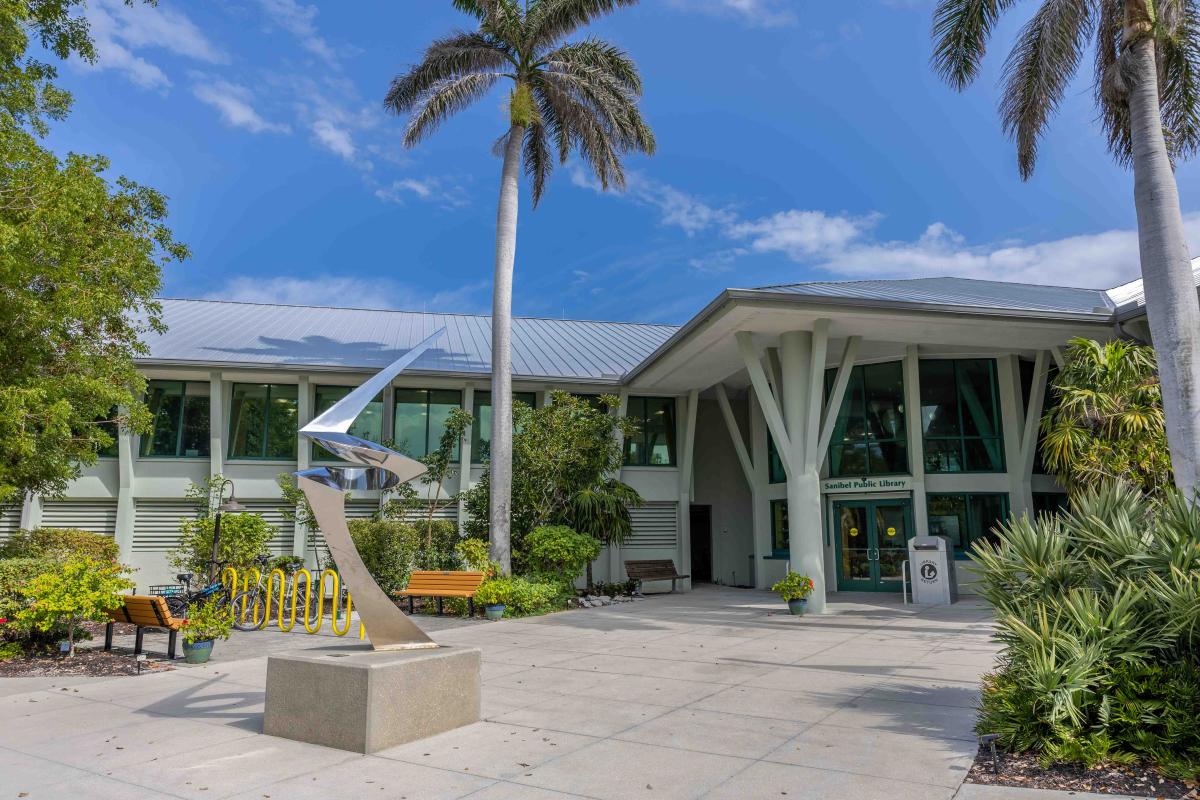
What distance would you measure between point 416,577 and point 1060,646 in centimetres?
1212

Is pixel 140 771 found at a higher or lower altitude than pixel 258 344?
lower

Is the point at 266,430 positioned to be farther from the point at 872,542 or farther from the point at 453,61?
the point at 872,542

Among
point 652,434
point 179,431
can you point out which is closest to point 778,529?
point 652,434

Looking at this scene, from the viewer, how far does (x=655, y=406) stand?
2319 cm

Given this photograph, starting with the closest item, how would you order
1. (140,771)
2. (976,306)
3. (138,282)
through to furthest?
(140,771), (138,282), (976,306)

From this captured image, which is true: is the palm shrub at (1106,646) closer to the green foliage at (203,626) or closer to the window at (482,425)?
the green foliage at (203,626)

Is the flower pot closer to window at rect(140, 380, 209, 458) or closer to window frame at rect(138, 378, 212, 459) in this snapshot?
window frame at rect(138, 378, 212, 459)

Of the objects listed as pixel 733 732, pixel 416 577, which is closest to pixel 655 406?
pixel 416 577

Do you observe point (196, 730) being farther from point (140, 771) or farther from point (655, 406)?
point (655, 406)

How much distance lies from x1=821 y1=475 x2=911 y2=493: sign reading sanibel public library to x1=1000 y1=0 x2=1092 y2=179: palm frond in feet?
27.2

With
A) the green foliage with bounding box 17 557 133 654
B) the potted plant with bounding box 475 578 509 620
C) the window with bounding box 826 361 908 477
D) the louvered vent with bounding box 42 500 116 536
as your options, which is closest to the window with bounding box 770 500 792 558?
the window with bounding box 826 361 908 477

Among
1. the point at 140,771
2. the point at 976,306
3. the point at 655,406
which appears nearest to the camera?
the point at 140,771

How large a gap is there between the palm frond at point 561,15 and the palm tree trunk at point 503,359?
6.74 ft

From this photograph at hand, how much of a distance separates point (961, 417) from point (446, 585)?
12.7 meters
